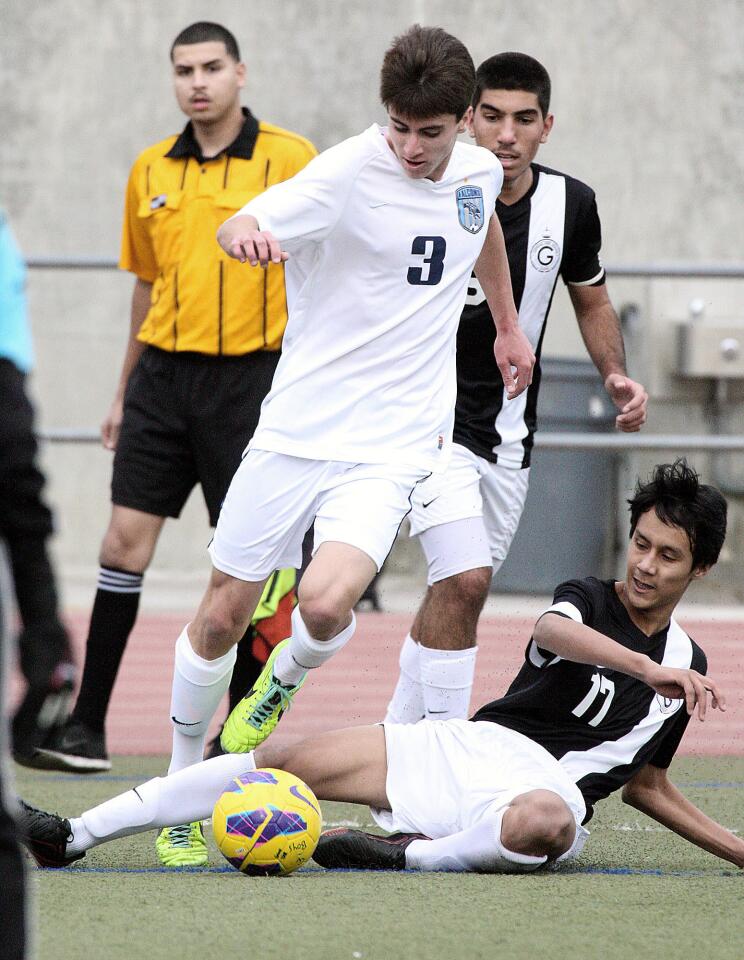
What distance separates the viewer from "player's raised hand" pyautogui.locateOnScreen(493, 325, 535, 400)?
455 cm

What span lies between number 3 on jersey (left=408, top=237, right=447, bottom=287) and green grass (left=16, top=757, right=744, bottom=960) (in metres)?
1.45

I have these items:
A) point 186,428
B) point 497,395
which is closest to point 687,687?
point 497,395

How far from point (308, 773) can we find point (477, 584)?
3.37 feet

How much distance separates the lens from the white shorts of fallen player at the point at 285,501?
4.05m

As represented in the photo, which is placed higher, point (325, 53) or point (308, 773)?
point (325, 53)

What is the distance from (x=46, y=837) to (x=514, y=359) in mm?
1834

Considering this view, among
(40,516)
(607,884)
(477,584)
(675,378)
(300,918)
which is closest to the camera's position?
(40,516)

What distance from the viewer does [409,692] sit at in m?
4.96

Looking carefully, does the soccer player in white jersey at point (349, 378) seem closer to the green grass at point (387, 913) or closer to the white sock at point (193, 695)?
the white sock at point (193, 695)

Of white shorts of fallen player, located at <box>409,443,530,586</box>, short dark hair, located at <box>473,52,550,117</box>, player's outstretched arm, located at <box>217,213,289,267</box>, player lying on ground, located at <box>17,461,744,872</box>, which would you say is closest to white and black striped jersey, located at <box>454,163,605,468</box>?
white shorts of fallen player, located at <box>409,443,530,586</box>

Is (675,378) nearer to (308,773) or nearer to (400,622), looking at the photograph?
(400,622)

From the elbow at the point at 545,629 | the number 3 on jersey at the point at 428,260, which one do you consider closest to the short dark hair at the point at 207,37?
the number 3 on jersey at the point at 428,260

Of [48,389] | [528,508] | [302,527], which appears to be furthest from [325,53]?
[302,527]

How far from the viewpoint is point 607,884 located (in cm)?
365
